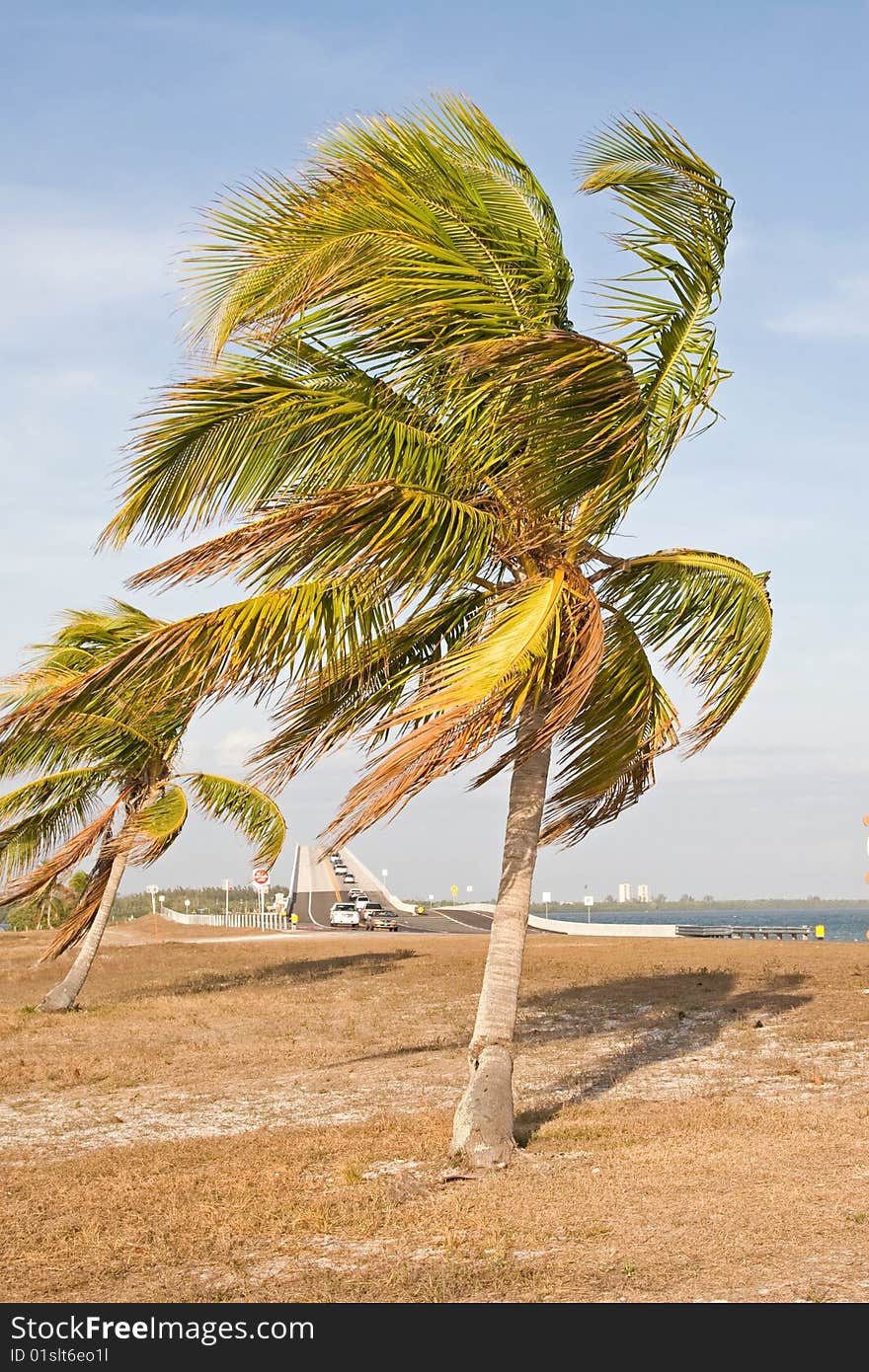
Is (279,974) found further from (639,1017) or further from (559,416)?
(559,416)

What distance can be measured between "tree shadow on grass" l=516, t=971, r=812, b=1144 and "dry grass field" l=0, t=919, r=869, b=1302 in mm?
78

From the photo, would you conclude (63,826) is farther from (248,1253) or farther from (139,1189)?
(248,1253)

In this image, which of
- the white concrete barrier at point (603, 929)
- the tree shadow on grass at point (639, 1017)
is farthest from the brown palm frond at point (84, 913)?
the white concrete barrier at point (603, 929)

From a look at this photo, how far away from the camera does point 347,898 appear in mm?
92562

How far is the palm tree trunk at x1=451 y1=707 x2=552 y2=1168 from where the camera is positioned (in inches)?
382

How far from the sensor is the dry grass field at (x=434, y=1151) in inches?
265

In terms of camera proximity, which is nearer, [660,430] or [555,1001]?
A: [660,430]

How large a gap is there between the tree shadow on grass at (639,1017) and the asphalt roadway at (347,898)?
22.7 m

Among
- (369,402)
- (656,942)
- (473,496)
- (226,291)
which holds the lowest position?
(656,942)

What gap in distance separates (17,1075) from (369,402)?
1029 centimetres

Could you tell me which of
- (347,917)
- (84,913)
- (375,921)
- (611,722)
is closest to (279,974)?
(84,913)

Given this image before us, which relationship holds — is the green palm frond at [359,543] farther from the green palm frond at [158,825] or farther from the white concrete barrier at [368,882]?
the white concrete barrier at [368,882]
